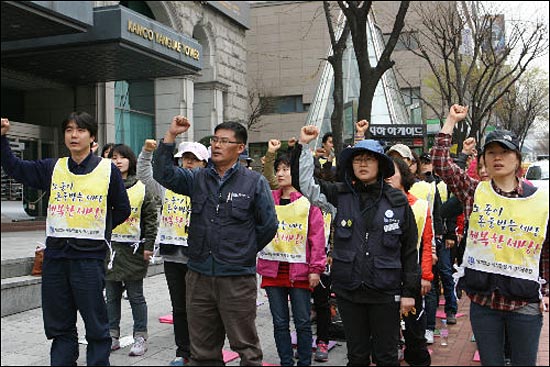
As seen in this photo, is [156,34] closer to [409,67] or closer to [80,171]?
[80,171]

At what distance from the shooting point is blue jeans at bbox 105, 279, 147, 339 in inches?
219

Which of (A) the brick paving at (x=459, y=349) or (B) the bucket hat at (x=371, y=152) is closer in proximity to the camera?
(B) the bucket hat at (x=371, y=152)

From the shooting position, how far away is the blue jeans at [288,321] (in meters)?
4.84

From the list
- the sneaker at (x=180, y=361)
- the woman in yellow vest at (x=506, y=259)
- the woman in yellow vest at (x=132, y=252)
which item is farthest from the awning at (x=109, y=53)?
the woman in yellow vest at (x=506, y=259)

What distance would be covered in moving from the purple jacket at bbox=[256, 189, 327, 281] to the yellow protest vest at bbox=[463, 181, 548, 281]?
160 cm

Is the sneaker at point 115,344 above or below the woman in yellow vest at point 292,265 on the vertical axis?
below

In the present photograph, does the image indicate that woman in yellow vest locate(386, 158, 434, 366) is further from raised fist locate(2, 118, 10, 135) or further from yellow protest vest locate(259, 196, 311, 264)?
raised fist locate(2, 118, 10, 135)

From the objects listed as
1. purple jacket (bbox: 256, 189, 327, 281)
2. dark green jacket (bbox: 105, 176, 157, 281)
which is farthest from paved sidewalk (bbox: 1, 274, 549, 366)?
purple jacket (bbox: 256, 189, 327, 281)

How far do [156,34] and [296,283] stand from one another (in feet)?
32.3

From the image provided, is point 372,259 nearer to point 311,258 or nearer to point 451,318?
point 311,258

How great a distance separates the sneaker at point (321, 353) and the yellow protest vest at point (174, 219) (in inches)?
64.8

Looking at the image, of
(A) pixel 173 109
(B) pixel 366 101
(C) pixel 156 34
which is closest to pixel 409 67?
(A) pixel 173 109

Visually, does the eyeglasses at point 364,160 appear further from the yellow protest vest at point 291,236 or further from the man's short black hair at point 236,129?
the yellow protest vest at point 291,236

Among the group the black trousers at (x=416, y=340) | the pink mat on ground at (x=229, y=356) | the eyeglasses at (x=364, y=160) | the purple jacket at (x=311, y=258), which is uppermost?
the eyeglasses at (x=364, y=160)
